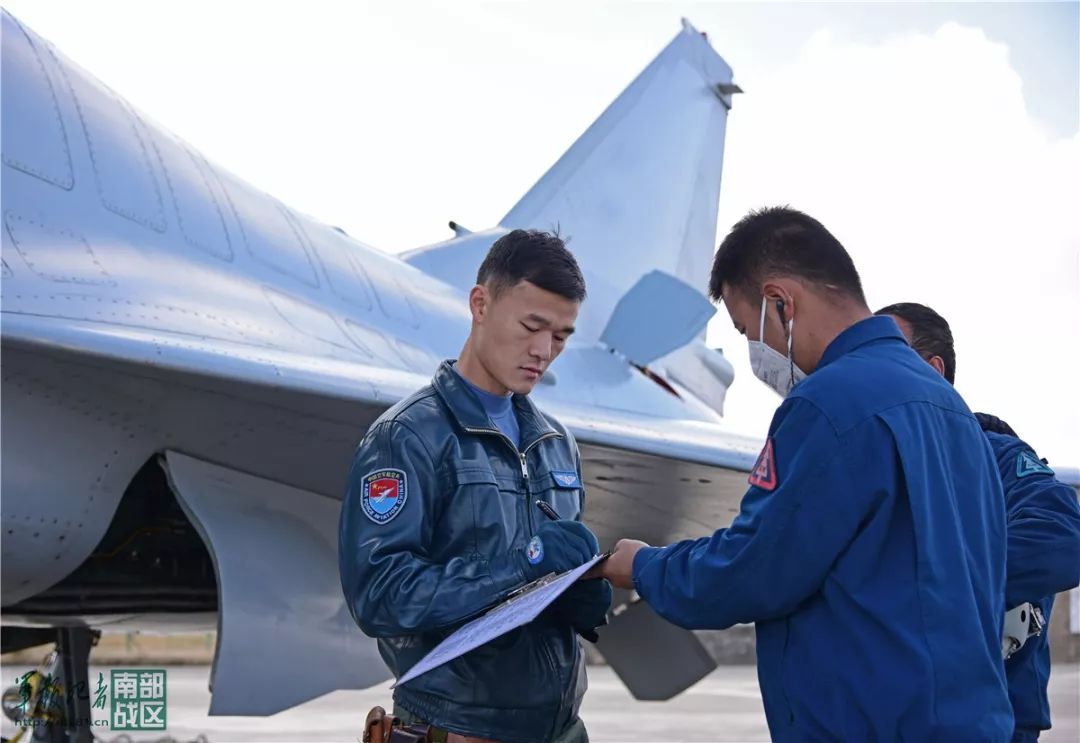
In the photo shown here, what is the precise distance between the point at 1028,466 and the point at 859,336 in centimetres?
Result: 89

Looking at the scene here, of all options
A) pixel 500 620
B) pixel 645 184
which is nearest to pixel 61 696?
pixel 500 620

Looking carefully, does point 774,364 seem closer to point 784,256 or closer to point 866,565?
point 784,256

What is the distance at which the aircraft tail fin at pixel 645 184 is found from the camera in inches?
388

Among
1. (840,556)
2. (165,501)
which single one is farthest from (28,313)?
(840,556)

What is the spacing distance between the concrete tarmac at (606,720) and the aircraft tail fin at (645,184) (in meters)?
3.73

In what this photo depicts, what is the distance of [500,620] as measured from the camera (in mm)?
1650

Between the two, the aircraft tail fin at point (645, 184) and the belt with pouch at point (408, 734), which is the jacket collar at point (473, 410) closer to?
the belt with pouch at point (408, 734)

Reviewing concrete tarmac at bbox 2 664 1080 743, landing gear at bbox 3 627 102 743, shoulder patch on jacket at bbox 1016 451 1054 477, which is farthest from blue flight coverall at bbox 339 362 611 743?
concrete tarmac at bbox 2 664 1080 743

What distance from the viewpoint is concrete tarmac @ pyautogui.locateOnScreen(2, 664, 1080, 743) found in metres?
9.39

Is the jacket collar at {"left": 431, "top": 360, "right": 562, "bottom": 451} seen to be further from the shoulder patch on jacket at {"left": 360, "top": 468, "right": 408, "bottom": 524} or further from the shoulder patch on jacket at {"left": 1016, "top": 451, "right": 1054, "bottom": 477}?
the shoulder patch on jacket at {"left": 1016, "top": 451, "right": 1054, "bottom": 477}

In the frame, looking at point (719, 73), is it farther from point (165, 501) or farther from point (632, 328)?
point (165, 501)

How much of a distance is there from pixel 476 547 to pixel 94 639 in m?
4.27

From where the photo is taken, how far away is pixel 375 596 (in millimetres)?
1766

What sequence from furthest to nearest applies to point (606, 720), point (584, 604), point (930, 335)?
point (606, 720)
point (930, 335)
point (584, 604)
